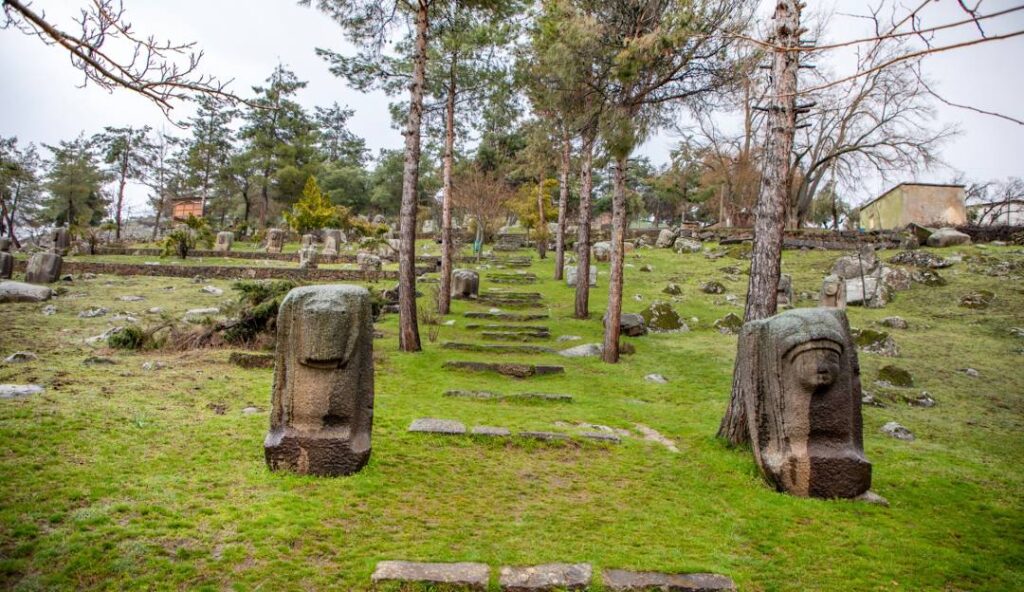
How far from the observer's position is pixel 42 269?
16.2 meters

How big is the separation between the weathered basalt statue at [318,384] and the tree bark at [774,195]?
13.3 ft

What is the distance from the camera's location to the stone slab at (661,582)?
319 centimetres

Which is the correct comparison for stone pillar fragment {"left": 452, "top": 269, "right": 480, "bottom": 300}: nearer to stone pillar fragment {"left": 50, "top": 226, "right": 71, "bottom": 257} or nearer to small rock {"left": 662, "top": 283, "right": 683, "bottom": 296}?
small rock {"left": 662, "top": 283, "right": 683, "bottom": 296}

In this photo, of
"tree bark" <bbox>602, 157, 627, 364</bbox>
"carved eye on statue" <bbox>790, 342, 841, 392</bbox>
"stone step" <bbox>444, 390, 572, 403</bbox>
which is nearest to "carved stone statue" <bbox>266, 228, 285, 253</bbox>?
"tree bark" <bbox>602, 157, 627, 364</bbox>

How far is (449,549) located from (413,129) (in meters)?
8.63

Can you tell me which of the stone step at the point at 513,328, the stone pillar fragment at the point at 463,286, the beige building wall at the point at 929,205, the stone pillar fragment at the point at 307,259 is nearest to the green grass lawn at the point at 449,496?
the stone step at the point at 513,328

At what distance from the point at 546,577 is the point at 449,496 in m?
1.39

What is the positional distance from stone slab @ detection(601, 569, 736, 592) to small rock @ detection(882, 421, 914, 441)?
4.76m

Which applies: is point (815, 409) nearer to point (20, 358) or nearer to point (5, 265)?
point (20, 358)

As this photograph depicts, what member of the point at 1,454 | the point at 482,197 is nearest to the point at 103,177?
the point at 482,197

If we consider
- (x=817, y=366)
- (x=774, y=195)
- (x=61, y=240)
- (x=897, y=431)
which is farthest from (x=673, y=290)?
(x=61, y=240)

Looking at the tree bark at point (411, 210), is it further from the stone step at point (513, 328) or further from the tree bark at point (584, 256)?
the tree bark at point (584, 256)

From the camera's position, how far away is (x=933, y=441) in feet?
21.3

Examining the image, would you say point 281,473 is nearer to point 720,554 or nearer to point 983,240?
point 720,554
